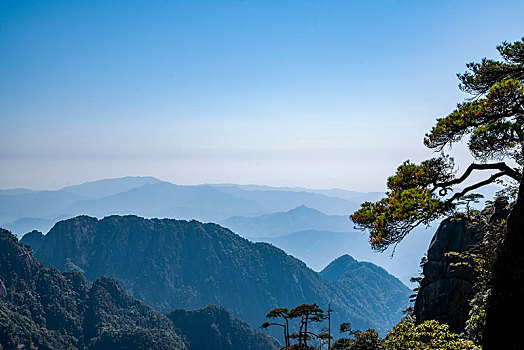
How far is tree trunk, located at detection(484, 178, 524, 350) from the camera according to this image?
6.26 m

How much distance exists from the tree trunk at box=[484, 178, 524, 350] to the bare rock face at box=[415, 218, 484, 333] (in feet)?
43.9

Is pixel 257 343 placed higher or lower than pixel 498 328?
lower

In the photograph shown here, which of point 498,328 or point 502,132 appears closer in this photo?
point 498,328

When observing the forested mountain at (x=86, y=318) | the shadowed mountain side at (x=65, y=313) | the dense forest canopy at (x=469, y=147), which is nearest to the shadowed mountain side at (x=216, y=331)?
the forested mountain at (x=86, y=318)

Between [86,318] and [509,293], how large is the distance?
13404 centimetres

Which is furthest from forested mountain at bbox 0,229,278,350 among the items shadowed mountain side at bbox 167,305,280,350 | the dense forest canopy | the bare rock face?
the dense forest canopy

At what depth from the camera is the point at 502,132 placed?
8.39m

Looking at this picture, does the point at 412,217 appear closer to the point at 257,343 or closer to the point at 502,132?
the point at 502,132

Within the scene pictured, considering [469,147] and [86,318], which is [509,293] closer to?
[469,147]

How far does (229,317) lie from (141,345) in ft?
145

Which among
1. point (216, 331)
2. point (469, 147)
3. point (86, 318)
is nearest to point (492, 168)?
point (469, 147)

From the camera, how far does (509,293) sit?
21.2ft

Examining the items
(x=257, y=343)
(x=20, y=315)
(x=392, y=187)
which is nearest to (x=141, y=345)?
(x=20, y=315)

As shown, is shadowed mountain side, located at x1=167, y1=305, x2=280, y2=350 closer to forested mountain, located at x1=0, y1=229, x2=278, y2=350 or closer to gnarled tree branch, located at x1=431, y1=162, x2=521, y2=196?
forested mountain, located at x1=0, y1=229, x2=278, y2=350
